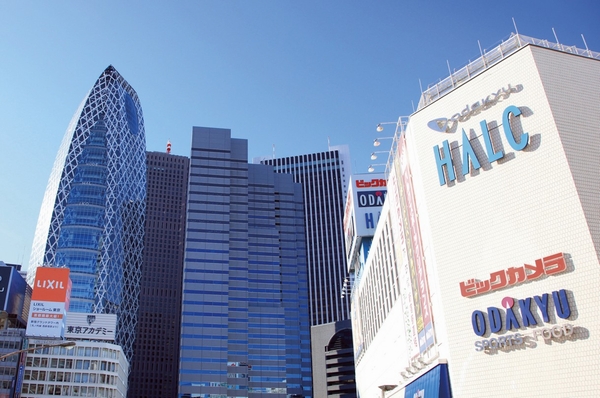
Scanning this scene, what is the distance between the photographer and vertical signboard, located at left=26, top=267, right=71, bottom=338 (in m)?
132

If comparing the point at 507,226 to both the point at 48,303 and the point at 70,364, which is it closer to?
the point at 48,303

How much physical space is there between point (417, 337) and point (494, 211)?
1650 centimetres

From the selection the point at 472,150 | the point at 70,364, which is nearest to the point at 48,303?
the point at 70,364

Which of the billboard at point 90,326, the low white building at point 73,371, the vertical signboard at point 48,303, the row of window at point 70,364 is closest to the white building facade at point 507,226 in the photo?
the low white building at point 73,371

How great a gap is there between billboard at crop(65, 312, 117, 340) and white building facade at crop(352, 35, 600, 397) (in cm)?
11288

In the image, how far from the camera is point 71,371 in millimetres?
135250

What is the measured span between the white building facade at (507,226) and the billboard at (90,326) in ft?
370

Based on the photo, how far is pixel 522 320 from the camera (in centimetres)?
4116

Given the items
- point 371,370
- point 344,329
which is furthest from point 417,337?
point 344,329

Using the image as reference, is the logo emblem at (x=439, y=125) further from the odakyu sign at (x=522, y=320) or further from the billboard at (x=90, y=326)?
the billboard at (x=90, y=326)

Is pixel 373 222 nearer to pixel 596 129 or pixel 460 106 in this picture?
pixel 460 106

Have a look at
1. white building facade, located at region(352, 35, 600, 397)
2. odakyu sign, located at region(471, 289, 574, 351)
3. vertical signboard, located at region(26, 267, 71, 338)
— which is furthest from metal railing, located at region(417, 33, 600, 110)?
vertical signboard, located at region(26, 267, 71, 338)

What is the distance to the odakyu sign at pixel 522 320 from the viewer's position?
1533 inches

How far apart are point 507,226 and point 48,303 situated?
122m
